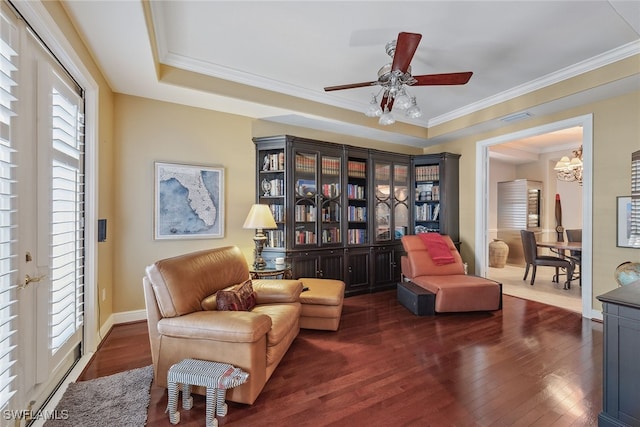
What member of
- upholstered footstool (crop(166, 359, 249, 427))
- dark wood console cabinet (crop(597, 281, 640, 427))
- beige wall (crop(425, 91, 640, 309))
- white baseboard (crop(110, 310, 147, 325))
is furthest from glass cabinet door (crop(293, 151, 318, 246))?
beige wall (crop(425, 91, 640, 309))

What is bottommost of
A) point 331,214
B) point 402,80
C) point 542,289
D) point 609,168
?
point 542,289

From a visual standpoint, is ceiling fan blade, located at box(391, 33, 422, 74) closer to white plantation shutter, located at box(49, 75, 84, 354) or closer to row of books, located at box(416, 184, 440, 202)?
white plantation shutter, located at box(49, 75, 84, 354)

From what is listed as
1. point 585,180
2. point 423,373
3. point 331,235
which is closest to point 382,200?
point 331,235

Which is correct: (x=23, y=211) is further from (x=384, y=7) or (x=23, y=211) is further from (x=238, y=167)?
(x=384, y=7)

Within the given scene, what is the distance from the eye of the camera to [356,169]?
176 inches

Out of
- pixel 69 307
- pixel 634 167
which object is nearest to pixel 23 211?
pixel 69 307

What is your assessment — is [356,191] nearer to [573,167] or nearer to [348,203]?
[348,203]

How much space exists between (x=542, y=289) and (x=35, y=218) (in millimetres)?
6380

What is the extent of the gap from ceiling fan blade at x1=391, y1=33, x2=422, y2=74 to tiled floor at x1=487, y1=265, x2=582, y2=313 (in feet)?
12.6

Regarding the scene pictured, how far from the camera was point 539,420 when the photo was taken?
167cm

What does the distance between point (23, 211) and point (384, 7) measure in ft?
9.11

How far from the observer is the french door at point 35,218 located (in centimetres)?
141

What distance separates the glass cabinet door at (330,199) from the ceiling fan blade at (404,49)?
1954 mm

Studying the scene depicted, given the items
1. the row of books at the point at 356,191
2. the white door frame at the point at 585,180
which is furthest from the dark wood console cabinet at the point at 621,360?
the row of books at the point at 356,191
